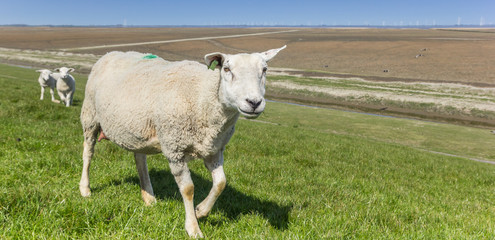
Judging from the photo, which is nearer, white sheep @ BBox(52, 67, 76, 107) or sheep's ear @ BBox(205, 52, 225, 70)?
sheep's ear @ BBox(205, 52, 225, 70)

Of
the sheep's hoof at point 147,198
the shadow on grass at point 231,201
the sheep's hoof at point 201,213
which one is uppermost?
the sheep's hoof at point 201,213

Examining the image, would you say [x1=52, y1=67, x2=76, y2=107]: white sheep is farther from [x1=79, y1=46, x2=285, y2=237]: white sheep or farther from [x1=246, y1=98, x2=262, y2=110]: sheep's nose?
[x1=246, y1=98, x2=262, y2=110]: sheep's nose

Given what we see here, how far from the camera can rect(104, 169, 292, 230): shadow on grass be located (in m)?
4.59

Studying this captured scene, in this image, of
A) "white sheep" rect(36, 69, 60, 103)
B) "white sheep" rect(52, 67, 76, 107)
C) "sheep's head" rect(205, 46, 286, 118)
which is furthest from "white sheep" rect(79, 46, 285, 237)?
"white sheep" rect(36, 69, 60, 103)

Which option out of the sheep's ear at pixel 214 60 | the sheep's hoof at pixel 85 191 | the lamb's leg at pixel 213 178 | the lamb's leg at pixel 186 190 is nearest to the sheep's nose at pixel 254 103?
the sheep's ear at pixel 214 60

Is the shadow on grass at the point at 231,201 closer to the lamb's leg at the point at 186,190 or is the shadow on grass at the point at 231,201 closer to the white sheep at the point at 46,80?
the lamb's leg at the point at 186,190

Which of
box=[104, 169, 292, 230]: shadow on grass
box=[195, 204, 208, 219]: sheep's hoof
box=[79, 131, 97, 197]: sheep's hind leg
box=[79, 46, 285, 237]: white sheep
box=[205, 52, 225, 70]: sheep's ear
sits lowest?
box=[104, 169, 292, 230]: shadow on grass

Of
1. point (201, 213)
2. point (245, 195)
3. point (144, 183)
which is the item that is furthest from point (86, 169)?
point (245, 195)

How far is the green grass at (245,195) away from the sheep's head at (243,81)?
146 centimetres

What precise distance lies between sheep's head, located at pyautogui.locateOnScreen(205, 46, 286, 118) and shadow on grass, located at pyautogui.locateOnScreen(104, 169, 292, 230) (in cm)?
166

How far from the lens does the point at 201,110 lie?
417 centimetres

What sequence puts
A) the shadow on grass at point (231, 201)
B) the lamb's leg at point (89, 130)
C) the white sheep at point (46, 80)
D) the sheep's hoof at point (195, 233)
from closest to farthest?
the sheep's hoof at point (195, 233), the shadow on grass at point (231, 201), the lamb's leg at point (89, 130), the white sheep at point (46, 80)

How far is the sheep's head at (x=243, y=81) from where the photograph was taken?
3.52 meters

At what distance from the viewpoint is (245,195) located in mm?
5477
